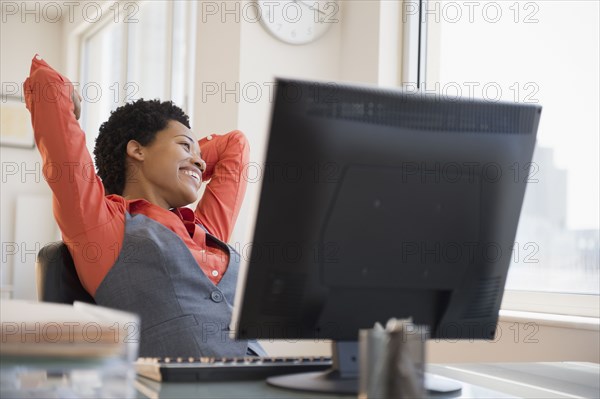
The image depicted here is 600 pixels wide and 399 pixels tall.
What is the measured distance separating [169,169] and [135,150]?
4.6 inches

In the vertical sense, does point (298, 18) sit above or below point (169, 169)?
above

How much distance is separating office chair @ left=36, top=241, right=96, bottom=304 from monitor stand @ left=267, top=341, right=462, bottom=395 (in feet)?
2.12

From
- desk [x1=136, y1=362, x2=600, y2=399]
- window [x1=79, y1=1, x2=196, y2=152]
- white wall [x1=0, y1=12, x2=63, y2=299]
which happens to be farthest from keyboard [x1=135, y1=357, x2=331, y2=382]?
white wall [x1=0, y1=12, x2=63, y2=299]

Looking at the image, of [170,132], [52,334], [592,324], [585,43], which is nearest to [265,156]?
[52,334]

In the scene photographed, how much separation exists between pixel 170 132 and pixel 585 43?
1305 millimetres

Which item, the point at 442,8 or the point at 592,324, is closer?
the point at 592,324

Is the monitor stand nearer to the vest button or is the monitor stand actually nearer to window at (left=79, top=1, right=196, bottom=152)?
the vest button

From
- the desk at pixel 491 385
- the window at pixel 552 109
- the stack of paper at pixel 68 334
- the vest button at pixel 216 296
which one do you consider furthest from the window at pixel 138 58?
the stack of paper at pixel 68 334

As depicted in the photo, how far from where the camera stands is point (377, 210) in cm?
110

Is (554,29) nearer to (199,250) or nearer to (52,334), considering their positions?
(199,250)

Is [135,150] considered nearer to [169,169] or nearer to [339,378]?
[169,169]

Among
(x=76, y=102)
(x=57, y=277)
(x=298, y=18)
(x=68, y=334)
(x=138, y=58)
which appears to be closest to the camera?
(x=68, y=334)

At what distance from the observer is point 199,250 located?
74.6 inches


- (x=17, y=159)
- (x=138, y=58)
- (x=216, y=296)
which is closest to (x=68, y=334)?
(x=216, y=296)
